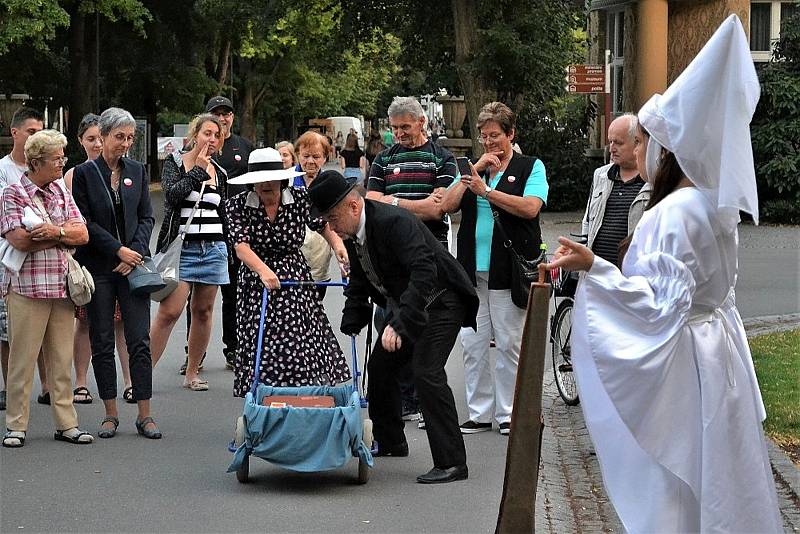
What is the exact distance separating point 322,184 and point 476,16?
1009 inches

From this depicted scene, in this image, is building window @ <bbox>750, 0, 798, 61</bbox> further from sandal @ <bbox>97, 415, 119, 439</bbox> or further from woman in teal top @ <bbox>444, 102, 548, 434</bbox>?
sandal @ <bbox>97, 415, 119, 439</bbox>

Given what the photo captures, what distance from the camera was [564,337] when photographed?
1022cm

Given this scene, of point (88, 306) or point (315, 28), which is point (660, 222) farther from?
point (315, 28)

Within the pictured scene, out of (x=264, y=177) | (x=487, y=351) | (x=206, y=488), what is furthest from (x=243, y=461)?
(x=487, y=351)

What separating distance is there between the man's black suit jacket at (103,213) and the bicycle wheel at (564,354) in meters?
3.06

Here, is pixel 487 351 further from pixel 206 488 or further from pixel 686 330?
pixel 686 330

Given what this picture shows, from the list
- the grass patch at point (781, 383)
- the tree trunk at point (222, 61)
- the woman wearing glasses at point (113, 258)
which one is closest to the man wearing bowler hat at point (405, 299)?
the woman wearing glasses at point (113, 258)

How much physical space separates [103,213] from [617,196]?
3.21m

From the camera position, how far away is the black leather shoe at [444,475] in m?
7.41

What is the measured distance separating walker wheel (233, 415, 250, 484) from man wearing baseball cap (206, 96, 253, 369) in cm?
341

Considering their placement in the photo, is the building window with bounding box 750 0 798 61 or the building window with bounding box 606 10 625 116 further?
the building window with bounding box 750 0 798 61

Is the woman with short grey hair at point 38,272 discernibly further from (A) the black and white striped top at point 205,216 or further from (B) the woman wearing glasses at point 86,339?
(A) the black and white striped top at point 205,216

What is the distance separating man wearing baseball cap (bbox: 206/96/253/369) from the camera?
427 inches

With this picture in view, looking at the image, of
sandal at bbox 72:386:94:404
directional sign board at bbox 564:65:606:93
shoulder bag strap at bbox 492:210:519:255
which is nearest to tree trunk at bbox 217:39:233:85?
directional sign board at bbox 564:65:606:93
